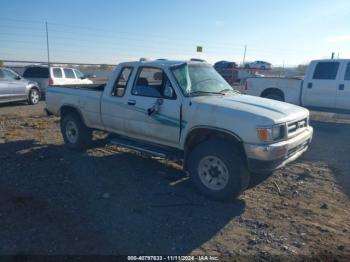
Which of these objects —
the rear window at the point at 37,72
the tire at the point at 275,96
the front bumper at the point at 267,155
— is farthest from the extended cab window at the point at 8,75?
the front bumper at the point at 267,155

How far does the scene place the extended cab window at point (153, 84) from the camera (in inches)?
208

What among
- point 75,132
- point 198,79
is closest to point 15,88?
point 75,132

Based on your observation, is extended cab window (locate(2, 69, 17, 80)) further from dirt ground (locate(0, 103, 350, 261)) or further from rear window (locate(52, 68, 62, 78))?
dirt ground (locate(0, 103, 350, 261))

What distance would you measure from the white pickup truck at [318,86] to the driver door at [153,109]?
7017mm

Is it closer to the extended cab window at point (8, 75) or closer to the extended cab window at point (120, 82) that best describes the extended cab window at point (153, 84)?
the extended cab window at point (120, 82)

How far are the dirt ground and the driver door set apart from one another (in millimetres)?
730

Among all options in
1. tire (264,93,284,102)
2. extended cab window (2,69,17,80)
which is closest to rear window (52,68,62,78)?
extended cab window (2,69,17,80)

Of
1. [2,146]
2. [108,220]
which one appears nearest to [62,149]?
[2,146]

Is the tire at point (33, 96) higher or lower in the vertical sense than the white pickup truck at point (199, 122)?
lower

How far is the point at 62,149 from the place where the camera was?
23.8 ft

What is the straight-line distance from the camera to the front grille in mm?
4675

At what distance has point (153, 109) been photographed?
538cm

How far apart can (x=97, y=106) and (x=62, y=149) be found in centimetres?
155

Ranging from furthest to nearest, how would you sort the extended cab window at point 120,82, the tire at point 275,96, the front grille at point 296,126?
the tire at point 275,96, the extended cab window at point 120,82, the front grille at point 296,126
